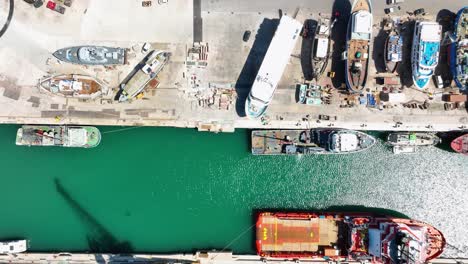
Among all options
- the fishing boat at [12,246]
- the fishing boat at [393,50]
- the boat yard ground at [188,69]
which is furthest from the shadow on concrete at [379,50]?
the fishing boat at [12,246]

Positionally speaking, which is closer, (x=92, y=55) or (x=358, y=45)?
(x=358, y=45)

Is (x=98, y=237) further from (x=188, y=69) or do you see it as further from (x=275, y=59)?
(x=275, y=59)

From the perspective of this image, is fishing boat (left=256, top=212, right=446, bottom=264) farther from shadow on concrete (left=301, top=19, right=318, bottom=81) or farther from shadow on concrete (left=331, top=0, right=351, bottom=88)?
shadow on concrete (left=301, top=19, right=318, bottom=81)

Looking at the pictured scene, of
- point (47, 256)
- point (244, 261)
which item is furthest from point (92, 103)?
point (244, 261)

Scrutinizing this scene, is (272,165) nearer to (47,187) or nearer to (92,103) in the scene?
A: (92,103)

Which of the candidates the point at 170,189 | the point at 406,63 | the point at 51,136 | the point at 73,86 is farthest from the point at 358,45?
the point at 51,136
